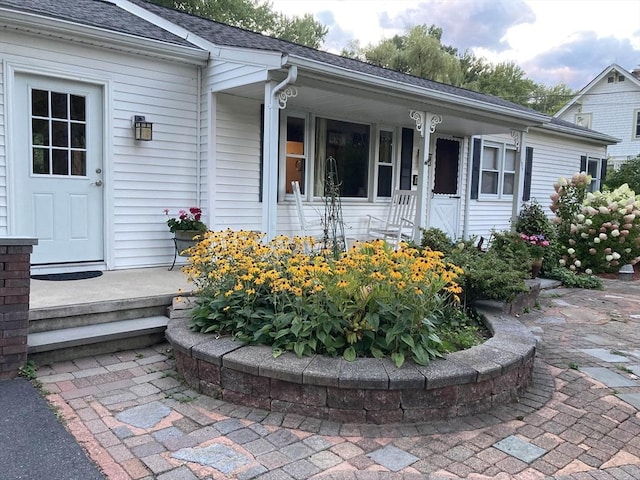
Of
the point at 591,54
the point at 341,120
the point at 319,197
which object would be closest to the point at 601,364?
the point at 319,197

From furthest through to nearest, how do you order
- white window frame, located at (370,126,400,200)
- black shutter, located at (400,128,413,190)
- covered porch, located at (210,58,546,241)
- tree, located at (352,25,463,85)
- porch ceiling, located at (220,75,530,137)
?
tree, located at (352,25,463,85) < black shutter, located at (400,128,413,190) < white window frame, located at (370,126,400,200) < porch ceiling, located at (220,75,530,137) < covered porch, located at (210,58,546,241)

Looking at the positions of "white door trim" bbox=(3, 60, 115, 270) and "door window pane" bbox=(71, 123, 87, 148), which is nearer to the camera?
"white door trim" bbox=(3, 60, 115, 270)

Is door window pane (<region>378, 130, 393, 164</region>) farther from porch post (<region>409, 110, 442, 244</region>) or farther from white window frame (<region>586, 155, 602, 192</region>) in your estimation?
white window frame (<region>586, 155, 602, 192</region>)

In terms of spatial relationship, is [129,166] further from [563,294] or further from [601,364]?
[563,294]

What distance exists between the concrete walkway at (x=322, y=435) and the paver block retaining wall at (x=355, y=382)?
0.21 feet

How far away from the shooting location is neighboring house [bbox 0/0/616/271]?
4562mm

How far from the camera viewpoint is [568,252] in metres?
7.98

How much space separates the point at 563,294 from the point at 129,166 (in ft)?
17.9

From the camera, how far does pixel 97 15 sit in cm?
530

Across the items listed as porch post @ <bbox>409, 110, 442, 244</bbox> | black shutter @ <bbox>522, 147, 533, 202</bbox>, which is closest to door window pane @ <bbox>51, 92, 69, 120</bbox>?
porch post @ <bbox>409, 110, 442, 244</bbox>

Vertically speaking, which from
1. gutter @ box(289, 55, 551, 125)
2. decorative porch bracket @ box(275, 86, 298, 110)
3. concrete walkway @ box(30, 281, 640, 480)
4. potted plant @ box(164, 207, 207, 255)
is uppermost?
gutter @ box(289, 55, 551, 125)

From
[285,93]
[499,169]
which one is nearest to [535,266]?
[285,93]

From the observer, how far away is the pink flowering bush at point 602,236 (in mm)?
7898

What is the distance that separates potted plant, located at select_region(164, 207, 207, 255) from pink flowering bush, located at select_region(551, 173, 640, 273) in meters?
5.68
